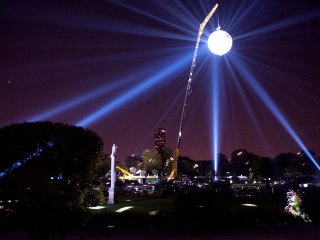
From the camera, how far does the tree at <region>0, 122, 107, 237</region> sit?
41.2 feet

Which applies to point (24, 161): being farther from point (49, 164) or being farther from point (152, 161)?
point (152, 161)

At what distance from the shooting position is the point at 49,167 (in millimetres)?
13492

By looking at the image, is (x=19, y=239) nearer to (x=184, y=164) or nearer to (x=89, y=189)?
(x=89, y=189)

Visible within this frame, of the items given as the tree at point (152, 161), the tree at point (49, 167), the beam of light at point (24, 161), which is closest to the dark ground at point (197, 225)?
the tree at point (49, 167)

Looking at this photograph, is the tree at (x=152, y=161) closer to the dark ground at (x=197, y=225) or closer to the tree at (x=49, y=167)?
the dark ground at (x=197, y=225)

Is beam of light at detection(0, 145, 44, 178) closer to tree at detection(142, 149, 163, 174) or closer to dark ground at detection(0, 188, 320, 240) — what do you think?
dark ground at detection(0, 188, 320, 240)

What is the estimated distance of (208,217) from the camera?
18438mm

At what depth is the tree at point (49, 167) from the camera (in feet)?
41.2

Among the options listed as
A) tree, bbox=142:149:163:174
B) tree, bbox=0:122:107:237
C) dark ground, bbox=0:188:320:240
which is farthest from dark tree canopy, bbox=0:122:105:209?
tree, bbox=142:149:163:174

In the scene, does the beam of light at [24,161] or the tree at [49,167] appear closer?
the tree at [49,167]

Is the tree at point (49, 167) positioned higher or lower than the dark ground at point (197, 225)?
higher

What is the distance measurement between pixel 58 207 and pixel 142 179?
84700mm

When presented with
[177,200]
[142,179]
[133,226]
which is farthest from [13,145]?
[142,179]

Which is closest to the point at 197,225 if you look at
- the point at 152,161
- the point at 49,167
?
the point at 49,167
